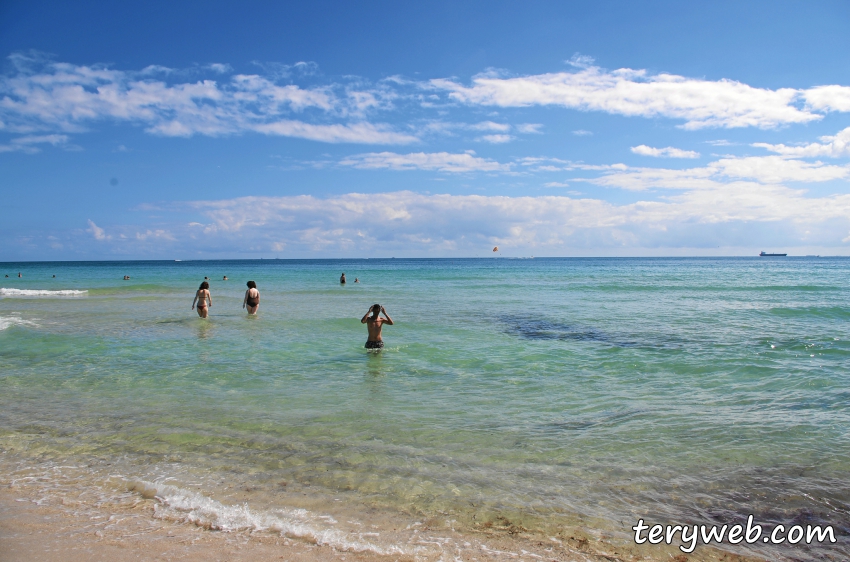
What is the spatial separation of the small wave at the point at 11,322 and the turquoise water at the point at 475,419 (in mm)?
2180

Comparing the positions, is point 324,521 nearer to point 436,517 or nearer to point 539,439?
point 436,517

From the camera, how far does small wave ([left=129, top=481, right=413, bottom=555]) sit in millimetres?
3926

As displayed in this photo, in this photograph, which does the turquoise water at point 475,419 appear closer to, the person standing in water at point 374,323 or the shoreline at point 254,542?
the shoreline at point 254,542

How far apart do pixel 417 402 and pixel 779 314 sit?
17323mm

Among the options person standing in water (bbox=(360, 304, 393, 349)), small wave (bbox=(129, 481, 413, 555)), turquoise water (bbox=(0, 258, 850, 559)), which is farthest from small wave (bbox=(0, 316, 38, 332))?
small wave (bbox=(129, 481, 413, 555))

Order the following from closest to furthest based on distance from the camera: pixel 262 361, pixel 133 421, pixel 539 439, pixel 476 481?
pixel 476 481 < pixel 539 439 < pixel 133 421 < pixel 262 361

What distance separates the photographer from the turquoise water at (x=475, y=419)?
4.82 m

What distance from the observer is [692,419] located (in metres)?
7.04

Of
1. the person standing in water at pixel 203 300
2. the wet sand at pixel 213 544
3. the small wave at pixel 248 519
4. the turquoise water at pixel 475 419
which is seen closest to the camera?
the wet sand at pixel 213 544

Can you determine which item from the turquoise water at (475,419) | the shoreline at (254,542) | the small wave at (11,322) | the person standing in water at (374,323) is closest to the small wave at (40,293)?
the small wave at (11,322)

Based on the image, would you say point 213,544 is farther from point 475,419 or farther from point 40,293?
point 40,293

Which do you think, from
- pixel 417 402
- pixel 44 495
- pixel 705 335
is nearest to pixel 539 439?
pixel 417 402

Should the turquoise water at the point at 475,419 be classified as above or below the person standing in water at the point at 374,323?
below

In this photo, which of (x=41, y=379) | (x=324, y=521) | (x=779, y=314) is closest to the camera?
(x=324, y=521)
